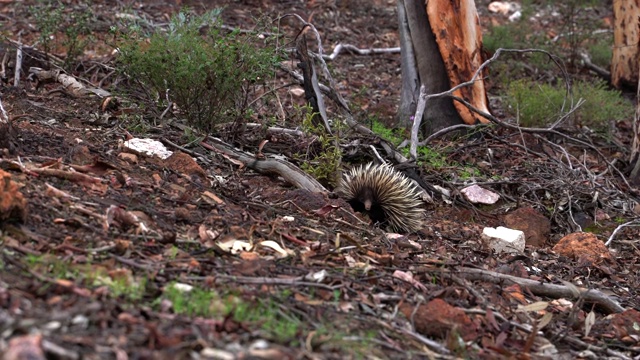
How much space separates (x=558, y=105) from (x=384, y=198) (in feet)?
12.2

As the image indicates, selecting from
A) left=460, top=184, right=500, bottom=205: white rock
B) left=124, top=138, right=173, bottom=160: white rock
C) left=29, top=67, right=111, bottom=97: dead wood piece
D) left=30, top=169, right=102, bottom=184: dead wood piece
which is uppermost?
left=30, top=169, right=102, bottom=184: dead wood piece

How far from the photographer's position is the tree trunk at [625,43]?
9938 millimetres

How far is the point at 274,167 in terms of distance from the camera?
5.82m

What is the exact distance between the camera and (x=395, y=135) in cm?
774

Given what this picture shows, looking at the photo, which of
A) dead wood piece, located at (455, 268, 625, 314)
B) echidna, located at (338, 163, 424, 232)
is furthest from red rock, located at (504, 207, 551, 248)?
dead wood piece, located at (455, 268, 625, 314)

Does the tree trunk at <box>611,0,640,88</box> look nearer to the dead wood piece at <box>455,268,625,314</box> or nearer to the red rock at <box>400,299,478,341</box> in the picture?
the dead wood piece at <box>455,268,625,314</box>

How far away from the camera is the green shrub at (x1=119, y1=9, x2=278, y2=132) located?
5.99 meters

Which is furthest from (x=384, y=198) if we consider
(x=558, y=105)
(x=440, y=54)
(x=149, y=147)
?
(x=558, y=105)

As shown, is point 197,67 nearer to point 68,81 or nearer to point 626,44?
point 68,81

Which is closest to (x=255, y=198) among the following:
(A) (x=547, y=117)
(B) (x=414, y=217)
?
(B) (x=414, y=217)

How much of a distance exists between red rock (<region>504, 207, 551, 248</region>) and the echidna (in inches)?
35.4

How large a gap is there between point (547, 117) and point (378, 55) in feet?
8.89

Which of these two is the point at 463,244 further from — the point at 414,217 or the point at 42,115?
the point at 42,115

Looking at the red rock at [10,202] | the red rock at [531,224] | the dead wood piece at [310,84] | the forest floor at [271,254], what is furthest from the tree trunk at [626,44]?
the red rock at [10,202]
